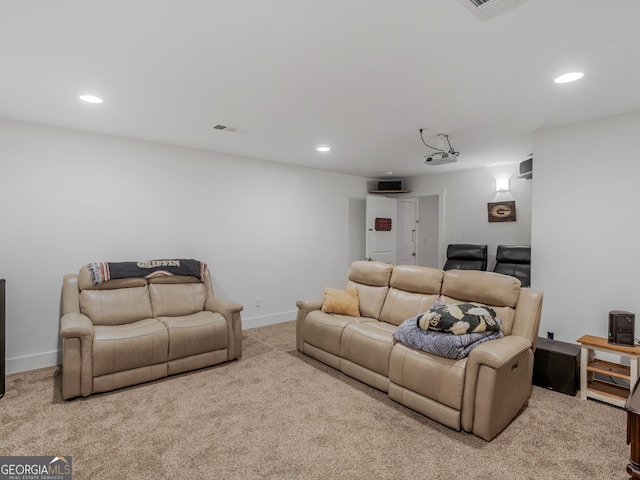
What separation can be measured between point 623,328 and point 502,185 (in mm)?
2926

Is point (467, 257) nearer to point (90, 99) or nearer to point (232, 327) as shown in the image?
point (232, 327)

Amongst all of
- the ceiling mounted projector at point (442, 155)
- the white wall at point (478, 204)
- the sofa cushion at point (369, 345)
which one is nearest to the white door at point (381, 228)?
the white wall at point (478, 204)

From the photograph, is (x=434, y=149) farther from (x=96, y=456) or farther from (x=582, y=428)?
(x=96, y=456)

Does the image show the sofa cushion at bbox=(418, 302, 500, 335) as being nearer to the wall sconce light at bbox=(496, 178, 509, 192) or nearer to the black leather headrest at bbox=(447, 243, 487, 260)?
the black leather headrest at bbox=(447, 243, 487, 260)

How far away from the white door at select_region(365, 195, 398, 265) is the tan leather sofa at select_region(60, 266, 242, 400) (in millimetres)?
3081

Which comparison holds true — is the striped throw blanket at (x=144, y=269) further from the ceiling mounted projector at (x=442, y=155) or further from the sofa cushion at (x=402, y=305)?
the ceiling mounted projector at (x=442, y=155)

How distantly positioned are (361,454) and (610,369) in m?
2.37

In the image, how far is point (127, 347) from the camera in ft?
9.61

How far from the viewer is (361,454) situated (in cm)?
211

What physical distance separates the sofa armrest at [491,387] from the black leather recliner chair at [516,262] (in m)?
2.39

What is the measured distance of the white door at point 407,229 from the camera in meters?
6.97

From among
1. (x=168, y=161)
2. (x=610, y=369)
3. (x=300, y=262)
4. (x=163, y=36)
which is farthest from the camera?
(x=300, y=262)

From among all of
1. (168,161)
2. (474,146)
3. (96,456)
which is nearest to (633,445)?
(96,456)

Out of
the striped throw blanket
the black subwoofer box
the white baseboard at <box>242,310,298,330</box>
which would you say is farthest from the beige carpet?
the white baseboard at <box>242,310,298,330</box>
